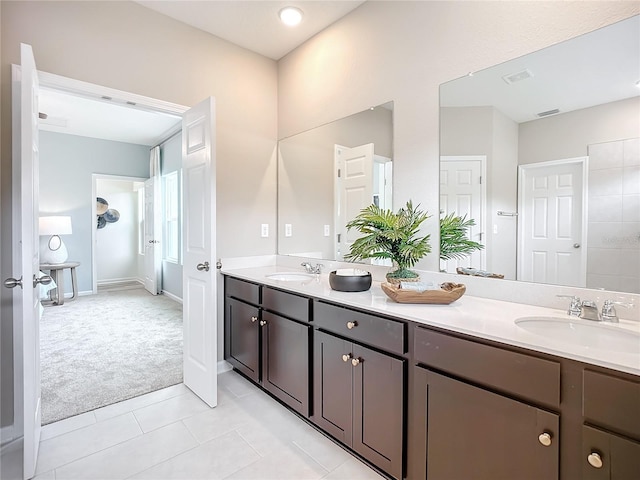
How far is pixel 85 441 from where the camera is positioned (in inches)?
75.5

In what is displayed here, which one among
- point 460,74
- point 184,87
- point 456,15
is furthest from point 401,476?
point 184,87

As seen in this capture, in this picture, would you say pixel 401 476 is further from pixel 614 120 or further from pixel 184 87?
pixel 184 87

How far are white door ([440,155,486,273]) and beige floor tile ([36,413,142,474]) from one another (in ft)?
7.10

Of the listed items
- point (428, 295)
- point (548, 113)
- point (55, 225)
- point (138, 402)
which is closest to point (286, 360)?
point (428, 295)

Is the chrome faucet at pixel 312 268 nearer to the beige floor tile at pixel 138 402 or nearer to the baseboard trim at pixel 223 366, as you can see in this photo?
the baseboard trim at pixel 223 366

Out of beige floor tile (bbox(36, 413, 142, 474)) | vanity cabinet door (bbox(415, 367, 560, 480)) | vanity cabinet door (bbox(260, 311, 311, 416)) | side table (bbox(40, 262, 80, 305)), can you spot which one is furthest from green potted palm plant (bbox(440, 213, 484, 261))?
side table (bbox(40, 262, 80, 305))

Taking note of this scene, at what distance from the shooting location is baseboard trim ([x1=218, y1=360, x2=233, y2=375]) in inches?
110

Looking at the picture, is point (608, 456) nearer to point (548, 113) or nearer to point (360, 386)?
point (360, 386)

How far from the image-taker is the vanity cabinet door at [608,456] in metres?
0.91

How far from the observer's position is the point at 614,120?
4.57ft

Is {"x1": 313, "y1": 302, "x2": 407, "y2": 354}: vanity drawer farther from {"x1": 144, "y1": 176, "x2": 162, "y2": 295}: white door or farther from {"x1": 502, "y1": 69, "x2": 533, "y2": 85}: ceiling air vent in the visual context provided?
{"x1": 144, "y1": 176, "x2": 162, "y2": 295}: white door

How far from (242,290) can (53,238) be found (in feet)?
15.1

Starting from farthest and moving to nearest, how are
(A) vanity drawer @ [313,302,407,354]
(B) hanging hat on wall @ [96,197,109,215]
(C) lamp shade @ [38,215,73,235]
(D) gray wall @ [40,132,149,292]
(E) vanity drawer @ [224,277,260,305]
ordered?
(B) hanging hat on wall @ [96,197,109,215] < (D) gray wall @ [40,132,149,292] < (C) lamp shade @ [38,215,73,235] < (E) vanity drawer @ [224,277,260,305] < (A) vanity drawer @ [313,302,407,354]

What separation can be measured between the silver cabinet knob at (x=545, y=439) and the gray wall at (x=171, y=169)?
203 inches
